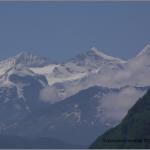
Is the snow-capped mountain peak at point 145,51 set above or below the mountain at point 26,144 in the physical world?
above

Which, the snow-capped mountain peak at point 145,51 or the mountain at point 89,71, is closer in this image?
the snow-capped mountain peak at point 145,51

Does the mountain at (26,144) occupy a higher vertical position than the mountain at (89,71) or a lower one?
lower

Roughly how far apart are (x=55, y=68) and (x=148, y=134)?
5785mm

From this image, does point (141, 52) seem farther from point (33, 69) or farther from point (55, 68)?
point (33, 69)

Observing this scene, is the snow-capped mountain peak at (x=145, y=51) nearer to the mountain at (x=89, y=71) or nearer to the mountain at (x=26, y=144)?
the mountain at (x=89, y=71)

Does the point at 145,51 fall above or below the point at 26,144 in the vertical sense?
above

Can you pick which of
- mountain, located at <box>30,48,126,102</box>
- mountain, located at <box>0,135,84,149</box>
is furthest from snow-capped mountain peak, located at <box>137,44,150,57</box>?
mountain, located at <box>0,135,84,149</box>

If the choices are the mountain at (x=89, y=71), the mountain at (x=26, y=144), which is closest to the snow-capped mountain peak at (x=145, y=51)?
the mountain at (x=89, y=71)

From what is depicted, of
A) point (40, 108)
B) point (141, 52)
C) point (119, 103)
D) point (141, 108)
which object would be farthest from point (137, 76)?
point (141, 108)

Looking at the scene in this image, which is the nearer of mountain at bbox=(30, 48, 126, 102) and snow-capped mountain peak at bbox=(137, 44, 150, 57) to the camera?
snow-capped mountain peak at bbox=(137, 44, 150, 57)

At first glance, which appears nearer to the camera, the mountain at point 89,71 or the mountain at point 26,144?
the mountain at point 26,144

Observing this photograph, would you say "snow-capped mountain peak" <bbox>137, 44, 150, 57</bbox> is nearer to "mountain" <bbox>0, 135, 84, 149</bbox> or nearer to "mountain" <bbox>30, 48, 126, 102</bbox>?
"mountain" <bbox>30, 48, 126, 102</bbox>

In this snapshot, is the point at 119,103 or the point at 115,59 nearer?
the point at 115,59

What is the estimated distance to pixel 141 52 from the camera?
884 inches
